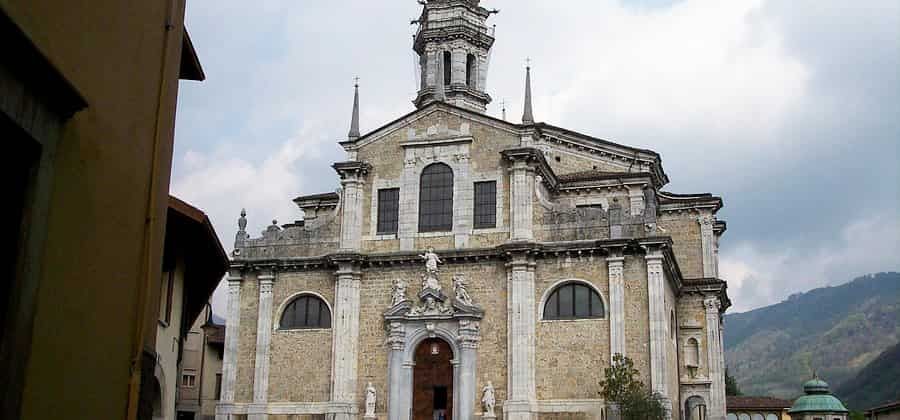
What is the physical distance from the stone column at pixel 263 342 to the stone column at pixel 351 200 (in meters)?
3.24

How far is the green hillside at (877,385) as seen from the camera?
128500 millimetres

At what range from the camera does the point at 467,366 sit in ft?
120

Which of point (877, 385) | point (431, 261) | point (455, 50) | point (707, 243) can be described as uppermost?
point (455, 50)

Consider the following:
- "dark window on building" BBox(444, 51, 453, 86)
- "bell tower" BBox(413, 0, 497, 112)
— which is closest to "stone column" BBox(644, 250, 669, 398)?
"bell tower" BBox(413, 0, 497, 112)

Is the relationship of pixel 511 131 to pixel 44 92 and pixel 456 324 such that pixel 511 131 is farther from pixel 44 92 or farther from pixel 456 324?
pixel 44 92

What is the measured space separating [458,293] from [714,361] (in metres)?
11.6

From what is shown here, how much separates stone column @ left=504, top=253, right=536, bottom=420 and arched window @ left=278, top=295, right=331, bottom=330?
275 inches

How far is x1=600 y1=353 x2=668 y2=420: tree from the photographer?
32.9 m

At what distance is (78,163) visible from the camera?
9.20 meters

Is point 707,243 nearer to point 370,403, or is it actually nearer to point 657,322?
point 657,322

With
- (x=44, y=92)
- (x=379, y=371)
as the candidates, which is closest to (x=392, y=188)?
(x=379, y=371)

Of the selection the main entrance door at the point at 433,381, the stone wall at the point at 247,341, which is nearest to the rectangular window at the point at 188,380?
the stone wall at the point at 247,341

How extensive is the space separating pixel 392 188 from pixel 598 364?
33.1 ft

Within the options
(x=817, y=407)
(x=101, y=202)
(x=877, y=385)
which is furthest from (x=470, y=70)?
(x=877, y=385)
